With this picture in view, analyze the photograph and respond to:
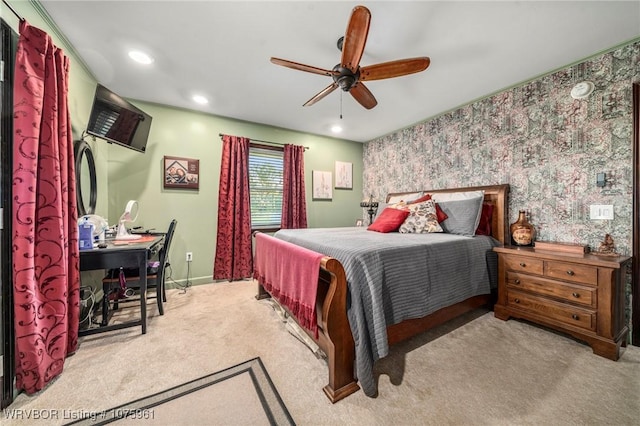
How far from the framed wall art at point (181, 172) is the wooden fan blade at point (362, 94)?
2480 millimetres

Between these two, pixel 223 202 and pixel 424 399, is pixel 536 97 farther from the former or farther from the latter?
pixel 223 202

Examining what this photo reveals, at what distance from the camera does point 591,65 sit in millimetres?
2107

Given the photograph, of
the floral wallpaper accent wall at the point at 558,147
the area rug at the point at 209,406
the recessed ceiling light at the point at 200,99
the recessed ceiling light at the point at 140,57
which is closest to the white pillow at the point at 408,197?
the floral wallpaper accent wall at the point at 558,147

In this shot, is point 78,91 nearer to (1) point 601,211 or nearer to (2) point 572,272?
(2) point 572,272

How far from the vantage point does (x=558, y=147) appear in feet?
7.55

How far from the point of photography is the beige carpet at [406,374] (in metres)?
1.24

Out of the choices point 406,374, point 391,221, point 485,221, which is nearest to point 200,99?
point 391,221

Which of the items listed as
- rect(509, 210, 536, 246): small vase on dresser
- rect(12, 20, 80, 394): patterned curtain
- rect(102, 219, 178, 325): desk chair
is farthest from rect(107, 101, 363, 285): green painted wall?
rect(509, 210, 536, 246): small vase on dresser

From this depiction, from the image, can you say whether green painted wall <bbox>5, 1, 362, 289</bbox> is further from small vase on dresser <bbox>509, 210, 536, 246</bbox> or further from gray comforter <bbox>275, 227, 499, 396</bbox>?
small vase on dresser <bbox>509, 210, 536, 246</bbox>

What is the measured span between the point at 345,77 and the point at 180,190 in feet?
9.07

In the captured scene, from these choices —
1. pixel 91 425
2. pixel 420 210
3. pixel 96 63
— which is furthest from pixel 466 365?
pixel 96 63

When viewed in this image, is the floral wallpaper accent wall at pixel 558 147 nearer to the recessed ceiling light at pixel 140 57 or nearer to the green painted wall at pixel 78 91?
the recessed ceiling light at pixel 140 57

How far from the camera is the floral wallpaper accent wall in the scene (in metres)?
1.96

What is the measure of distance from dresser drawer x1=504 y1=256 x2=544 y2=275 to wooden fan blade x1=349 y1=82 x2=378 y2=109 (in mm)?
2034
